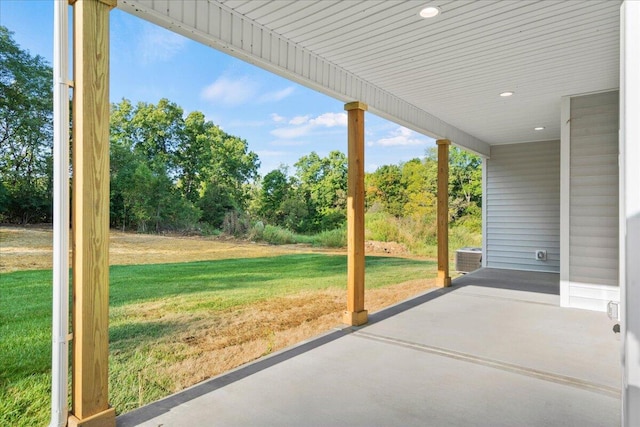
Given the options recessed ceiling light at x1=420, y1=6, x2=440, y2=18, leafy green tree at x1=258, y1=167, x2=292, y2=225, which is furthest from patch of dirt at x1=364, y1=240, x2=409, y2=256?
recessed ceiling light at x1=420, y1=6, x2=440, y2=18

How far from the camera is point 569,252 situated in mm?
4770

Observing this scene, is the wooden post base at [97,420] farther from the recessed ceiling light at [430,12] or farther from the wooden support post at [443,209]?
the wooden support post at [443,209]

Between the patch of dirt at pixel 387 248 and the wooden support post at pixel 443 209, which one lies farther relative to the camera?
the patch of dirt at pixel 387 248

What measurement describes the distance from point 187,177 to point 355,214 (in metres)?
8.30

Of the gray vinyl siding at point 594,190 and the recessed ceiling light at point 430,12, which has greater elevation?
the recessed ceiling light at point 430,12

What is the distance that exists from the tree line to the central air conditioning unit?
5125 mm

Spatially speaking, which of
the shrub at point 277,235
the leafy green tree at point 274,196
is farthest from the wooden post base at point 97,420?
the leafy green tree at point 274,196

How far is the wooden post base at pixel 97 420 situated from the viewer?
1.97 m

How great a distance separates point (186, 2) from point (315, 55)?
4.45ft

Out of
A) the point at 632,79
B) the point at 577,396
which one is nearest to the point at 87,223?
the point at 632,79

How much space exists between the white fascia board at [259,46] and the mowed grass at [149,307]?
3716 mm

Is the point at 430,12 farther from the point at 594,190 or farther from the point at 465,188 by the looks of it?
the point at 465,188

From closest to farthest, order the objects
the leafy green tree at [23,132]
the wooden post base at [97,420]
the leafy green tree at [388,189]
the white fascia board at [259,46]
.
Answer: the wooden post base at [97,420] → the white fascia board at [259,46] → the leafy green tree at [23,132] → the leafy green tree at [388,189]

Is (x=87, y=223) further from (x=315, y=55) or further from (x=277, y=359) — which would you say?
(x=315, y=55)
